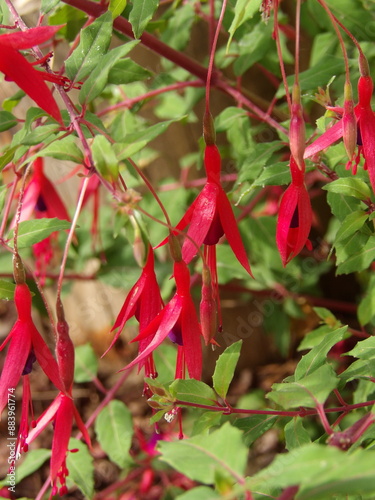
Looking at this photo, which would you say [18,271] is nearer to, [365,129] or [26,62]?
[26,62]

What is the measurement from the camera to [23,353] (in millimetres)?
700

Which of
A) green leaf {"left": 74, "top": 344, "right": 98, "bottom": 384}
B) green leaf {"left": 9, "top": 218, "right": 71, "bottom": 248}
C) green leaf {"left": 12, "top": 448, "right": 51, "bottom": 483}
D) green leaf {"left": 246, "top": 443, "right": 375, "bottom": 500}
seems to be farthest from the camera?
green leaf {"left": 74, "top": 344, "right": 98, "bottom": 384}

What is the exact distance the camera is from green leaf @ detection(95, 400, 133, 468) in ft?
3.95

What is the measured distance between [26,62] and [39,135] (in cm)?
13

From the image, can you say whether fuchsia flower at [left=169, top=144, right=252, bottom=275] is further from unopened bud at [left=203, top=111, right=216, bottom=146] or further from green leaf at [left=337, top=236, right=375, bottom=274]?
green leaf at [left=337, top=236, right=375, bottom=274]

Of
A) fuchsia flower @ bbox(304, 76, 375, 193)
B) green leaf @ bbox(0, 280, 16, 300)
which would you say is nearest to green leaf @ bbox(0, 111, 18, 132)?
green leaf @ bbox(0, 280, 16, 300)

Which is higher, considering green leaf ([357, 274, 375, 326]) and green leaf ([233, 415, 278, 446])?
green leaf ([233, 415, 278, 446])

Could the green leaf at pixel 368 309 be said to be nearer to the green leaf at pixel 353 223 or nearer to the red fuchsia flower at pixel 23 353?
the green leaf at pixel 353 223

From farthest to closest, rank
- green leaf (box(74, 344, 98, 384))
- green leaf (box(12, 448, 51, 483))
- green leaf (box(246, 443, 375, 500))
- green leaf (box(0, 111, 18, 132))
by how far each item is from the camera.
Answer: green leaf (box(74, 344, 98, 384))
green leaf (box(12, 448, 51, 483))
green leaf (box(0, 111, 18, 132))
green leaf (box(246, 443, 375, 500))

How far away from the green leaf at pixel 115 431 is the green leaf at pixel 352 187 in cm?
65

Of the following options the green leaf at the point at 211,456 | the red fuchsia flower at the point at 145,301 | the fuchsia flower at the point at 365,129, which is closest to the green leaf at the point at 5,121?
the red fuchsia flower at the point at 145,301

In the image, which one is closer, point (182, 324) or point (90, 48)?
point (182, 324)

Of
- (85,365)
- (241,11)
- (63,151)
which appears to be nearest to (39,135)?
(63,151)

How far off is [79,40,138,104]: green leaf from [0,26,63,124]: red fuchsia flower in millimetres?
139
